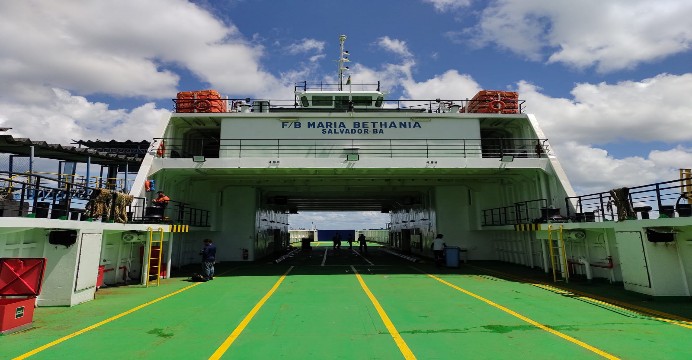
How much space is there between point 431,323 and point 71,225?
29.1 feet

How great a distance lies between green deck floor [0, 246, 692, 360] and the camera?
570cm

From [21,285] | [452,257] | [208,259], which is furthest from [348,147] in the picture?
[21,285]

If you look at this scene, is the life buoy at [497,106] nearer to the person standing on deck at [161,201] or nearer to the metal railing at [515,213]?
the metal railing at [515,213]

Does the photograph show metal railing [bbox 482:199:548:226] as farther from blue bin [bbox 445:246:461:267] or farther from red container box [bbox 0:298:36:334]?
red container box [bbox 0:298:36:334]

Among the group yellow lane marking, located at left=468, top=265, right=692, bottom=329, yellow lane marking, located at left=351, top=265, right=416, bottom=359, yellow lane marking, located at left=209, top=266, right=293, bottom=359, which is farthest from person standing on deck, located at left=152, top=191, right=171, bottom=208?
yellow lane marking, located at left=468, top=265, right=692, bottom=329

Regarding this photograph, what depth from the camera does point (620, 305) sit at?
8.85 m

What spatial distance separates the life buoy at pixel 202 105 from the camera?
18.9 metres

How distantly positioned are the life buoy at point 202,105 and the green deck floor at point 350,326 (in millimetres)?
10293

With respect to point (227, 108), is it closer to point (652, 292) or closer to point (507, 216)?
point (507, 216)

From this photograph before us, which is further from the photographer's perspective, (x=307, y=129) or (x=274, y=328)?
(x=307, y=129)

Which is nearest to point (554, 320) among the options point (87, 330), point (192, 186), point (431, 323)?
point (431, 323)

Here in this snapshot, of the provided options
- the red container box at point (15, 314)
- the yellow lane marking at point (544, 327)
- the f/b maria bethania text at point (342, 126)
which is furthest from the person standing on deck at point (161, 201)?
the yellow lane marking at point (544, 327)

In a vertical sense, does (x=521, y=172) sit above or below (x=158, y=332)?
above

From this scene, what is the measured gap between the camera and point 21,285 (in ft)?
23.8
